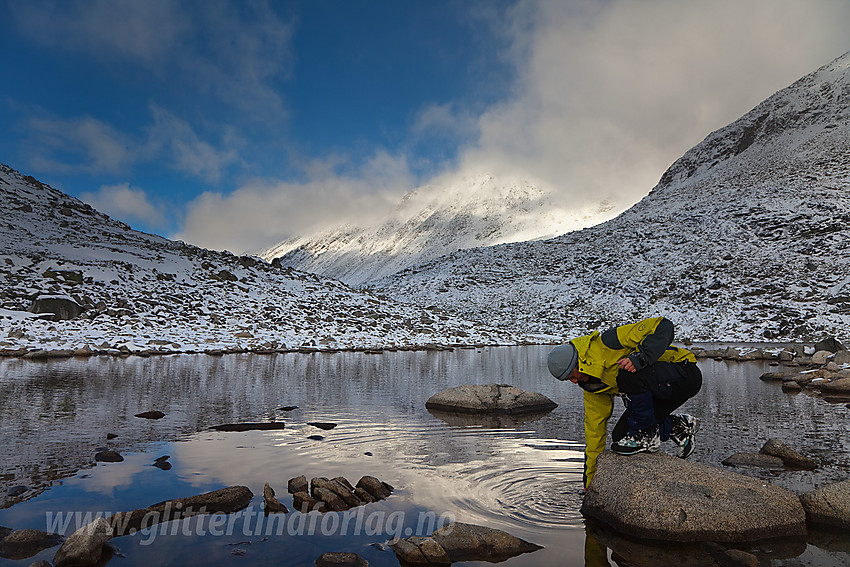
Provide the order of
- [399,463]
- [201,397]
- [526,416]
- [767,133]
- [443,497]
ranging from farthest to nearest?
[767,133], [201,397], [526,416], [399,463], [443,497]

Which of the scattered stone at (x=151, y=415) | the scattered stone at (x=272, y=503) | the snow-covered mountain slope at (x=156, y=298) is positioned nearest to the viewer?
the scattered stone at (x=272, y=503)

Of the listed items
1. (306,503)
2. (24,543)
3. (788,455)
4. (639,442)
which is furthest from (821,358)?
(24,543)

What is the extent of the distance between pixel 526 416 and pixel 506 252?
8458cm

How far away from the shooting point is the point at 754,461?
318 inches

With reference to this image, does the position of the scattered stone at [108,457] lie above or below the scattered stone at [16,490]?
above

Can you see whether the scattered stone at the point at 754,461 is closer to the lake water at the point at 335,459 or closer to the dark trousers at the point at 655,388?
the lake water at the point at 335,459

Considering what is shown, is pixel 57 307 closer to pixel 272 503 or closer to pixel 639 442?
pixel 272 503

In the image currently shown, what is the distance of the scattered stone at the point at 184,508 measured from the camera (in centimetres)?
543

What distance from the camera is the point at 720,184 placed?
99.8 meters

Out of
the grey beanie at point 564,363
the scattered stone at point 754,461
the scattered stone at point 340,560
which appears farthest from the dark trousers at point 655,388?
the scattered stone at point 340,560

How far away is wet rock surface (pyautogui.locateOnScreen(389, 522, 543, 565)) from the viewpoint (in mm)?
4793

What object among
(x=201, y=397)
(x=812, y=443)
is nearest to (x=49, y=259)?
(x=201, y=397)

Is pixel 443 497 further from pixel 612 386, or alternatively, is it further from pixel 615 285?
pixel 615 285

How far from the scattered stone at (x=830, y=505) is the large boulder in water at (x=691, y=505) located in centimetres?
25
